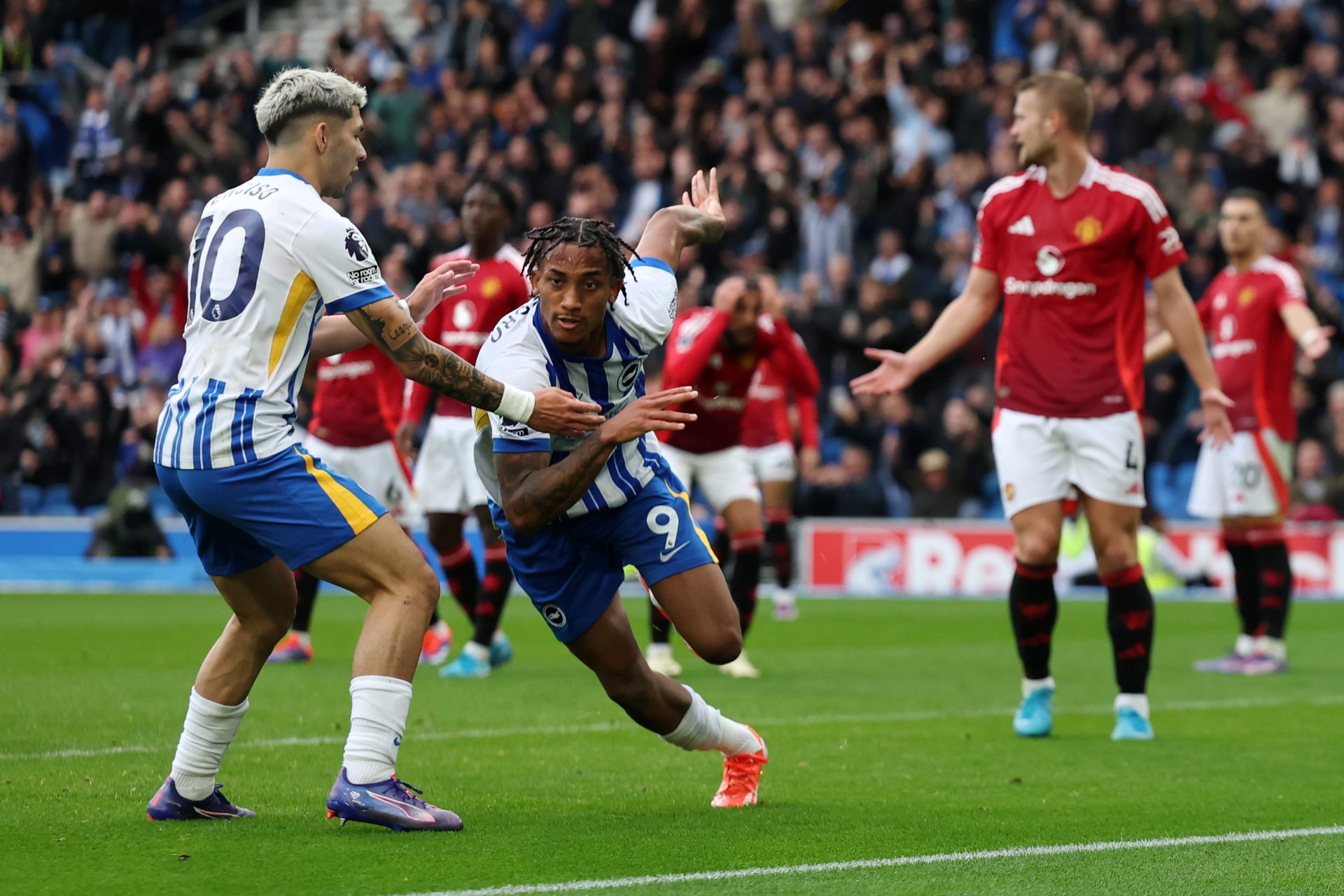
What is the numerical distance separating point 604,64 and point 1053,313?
16.1 meters

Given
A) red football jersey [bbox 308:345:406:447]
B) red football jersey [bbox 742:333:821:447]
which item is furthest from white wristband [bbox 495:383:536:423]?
red football jersey [bbox 742:333:821:447]

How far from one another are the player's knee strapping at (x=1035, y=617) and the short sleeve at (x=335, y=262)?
399 cm

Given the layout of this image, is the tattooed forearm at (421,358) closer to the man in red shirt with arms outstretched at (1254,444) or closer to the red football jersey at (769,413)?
the man in red shirt with arms outstretched at (1254,444)

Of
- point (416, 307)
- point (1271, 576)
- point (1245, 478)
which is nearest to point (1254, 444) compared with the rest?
point (1245, 478)

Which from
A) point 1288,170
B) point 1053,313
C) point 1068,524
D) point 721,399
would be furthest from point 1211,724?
point 1288,170

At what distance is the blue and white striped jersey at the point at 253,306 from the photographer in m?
5.04

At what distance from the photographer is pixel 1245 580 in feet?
37.4

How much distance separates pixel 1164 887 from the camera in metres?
4.62

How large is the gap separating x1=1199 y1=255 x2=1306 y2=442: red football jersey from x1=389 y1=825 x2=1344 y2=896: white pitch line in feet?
20.0

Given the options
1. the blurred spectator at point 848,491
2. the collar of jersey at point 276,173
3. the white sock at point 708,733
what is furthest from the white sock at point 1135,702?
the blurred spectator at point 848,491

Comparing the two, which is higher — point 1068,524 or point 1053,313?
point 1053,313

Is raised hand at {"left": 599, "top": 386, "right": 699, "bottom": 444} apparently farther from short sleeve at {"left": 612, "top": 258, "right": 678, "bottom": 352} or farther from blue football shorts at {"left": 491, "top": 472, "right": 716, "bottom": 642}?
blue football shorts at {"left": 491, "top": 472, "right": 716, "bottom": 642}

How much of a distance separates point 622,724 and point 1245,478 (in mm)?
5059

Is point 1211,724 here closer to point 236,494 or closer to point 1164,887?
point 1164,887
